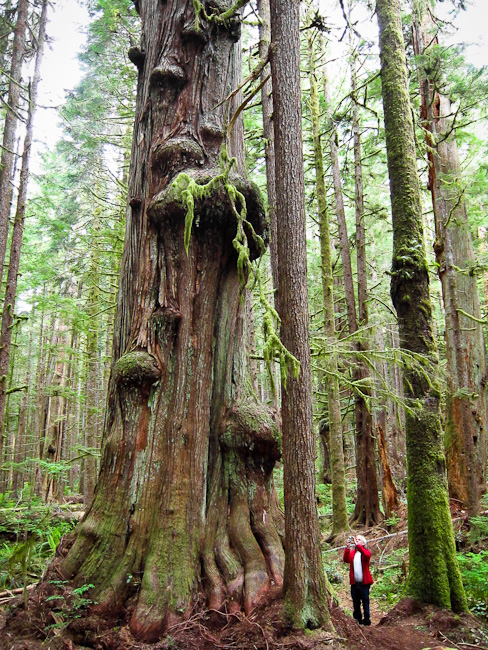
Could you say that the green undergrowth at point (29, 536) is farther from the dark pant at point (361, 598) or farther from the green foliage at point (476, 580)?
the green foliage at point (476, 580)

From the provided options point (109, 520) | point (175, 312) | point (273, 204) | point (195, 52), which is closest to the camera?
point (109, 520)

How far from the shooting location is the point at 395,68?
573cm

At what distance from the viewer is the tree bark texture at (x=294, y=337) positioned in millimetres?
3406

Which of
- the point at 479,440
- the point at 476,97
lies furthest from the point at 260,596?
the point at 476,97

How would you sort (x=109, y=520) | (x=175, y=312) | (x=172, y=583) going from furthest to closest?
(x=175, y=312) → (x=109, y=520) → (x=172, y=583)

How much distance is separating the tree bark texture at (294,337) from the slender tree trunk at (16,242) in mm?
7836

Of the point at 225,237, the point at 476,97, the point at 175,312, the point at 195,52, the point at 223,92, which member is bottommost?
the point at 175,312

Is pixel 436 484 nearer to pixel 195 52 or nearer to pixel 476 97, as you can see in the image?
pixel 195 52

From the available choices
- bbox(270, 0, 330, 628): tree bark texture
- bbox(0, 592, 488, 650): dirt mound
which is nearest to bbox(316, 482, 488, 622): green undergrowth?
bbox(0, 592, 488, 650): dirt mound

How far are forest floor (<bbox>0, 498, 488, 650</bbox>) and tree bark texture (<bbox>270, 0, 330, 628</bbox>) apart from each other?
0.21 m

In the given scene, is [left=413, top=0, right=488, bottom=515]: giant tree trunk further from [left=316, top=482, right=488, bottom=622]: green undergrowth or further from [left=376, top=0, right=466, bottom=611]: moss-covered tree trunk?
[left=376, top=0, right=466, bottom=611]: moss-covered tree trunk

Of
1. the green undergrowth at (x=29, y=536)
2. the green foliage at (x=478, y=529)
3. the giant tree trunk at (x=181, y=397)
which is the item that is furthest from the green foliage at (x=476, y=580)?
the green undergrowth at (x=29, y=536)

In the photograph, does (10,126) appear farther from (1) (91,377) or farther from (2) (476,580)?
(2) (476,580)

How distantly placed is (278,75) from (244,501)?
4219 millimetres
